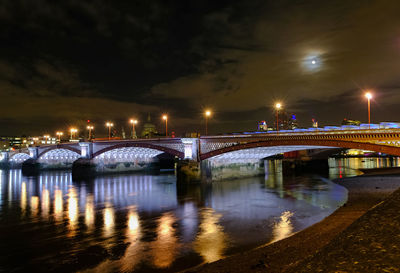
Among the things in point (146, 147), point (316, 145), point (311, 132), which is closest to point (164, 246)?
point (316, 145)

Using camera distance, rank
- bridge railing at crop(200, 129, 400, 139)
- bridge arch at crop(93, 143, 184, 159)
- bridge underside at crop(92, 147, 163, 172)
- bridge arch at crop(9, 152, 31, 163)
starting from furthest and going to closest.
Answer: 1. bridge arch at crop(9, 152, 31, 163)
2. bridge underside at crop(92, 147, 163, 172)
3. bridge arch at crop(93, 143, 184, 159)
4. bridge railing at crop(200, 129, 400, 139)

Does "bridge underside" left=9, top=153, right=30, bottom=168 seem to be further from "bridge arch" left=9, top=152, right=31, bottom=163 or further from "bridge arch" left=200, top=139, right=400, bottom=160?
"bridge arch" left=200, top=139, right=400, bottom=160

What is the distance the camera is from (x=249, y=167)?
51.6 m

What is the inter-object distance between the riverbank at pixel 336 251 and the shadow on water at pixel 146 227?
5.57 feet

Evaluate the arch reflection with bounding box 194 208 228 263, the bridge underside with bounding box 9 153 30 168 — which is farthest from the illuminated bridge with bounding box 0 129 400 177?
the bridge underside with bounding box 9 153 30 168

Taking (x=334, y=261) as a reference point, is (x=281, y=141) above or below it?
above

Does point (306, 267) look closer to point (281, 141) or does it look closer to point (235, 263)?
point (235, 263)

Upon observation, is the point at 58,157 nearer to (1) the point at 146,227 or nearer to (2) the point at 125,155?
(2) the point at 125,155

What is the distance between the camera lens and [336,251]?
7379mm

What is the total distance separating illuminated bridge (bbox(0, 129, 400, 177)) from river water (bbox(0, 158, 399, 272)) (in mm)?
5917

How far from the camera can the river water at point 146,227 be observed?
42.2 feet

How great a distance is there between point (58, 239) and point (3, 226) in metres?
7.36

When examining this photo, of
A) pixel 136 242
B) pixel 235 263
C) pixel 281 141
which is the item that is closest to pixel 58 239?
pixel 136 242

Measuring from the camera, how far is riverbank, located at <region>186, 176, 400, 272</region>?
254 inches
